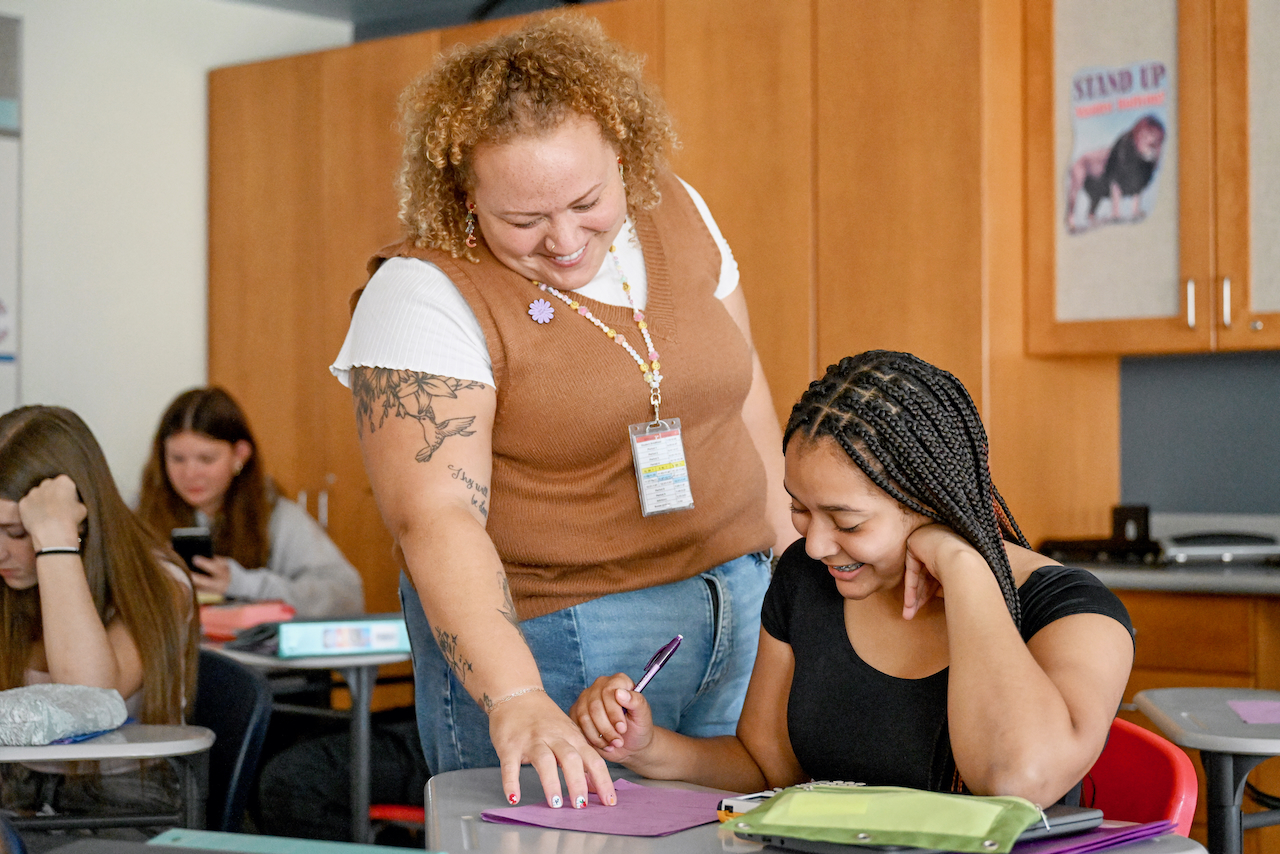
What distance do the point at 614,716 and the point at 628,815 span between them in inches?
4.8

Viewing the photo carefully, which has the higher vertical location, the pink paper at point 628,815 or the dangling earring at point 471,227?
the dangling earring at point 471,227

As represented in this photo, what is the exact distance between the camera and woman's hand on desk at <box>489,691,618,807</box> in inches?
44.0

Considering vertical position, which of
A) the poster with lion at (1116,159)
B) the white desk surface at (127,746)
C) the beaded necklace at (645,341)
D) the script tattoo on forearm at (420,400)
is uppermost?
the poster with lion at (1116,159)

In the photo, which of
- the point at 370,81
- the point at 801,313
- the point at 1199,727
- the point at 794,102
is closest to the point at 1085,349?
the point at 801,313

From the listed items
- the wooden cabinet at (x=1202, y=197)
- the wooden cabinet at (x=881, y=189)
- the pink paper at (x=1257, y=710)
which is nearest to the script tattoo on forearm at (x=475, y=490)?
the pink paper at (x=1257, y=710)

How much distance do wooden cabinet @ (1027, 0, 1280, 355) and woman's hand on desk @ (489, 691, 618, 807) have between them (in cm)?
245

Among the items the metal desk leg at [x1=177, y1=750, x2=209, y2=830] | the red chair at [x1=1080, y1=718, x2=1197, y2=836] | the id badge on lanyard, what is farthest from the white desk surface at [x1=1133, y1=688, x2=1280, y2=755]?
the metal desk leg at [x1=177, y1=750, x2=209, y2=830]

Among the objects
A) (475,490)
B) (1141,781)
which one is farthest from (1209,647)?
(475,490)

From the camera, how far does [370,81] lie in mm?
4418

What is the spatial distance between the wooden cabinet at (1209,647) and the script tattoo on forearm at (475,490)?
5.99ft

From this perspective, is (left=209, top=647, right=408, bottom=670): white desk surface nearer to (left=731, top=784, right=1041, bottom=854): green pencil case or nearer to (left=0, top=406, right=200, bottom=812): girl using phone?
(left=0, top=406, right=200, bottom=812): girl using phone

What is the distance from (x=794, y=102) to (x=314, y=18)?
2.33 meters

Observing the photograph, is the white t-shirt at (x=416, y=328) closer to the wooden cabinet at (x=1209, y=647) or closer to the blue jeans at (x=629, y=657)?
the blue jeans at (x=629, y=657)

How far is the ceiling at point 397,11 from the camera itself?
185 inches
